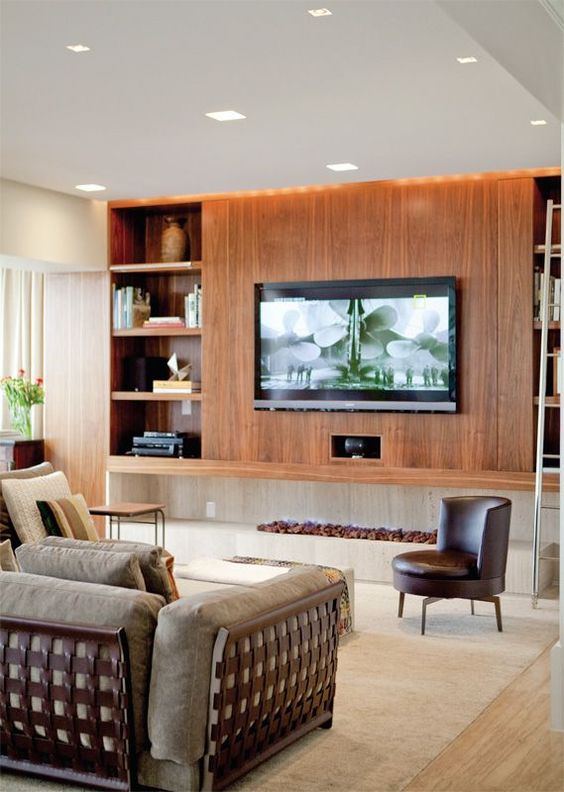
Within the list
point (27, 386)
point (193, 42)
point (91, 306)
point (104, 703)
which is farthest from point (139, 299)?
point (104, 703)

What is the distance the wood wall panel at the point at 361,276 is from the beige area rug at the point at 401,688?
115 cm

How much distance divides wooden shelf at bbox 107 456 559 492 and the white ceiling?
204cm

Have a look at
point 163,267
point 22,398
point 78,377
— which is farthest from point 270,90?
point 22,398

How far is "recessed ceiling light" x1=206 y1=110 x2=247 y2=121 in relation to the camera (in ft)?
17.8

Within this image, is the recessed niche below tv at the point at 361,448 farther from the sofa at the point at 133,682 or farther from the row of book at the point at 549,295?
the sofa at the point at 133,682

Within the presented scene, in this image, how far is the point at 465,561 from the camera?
19.6ft

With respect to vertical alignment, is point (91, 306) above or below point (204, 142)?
below

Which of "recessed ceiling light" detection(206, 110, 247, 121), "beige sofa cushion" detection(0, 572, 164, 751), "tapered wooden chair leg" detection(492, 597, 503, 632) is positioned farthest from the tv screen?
"beige sofa cushion" detection(0, 572, 164, 751)

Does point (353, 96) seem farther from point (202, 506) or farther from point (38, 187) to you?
point (202, 506)

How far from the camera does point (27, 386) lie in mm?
8828

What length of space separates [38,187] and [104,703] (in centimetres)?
A: 506

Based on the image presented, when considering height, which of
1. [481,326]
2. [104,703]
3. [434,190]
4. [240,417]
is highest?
[434,190]

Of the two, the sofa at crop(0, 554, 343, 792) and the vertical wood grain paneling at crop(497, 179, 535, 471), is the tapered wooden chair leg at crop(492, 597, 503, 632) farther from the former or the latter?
the sofa at crop(0, 554, 343, 792)

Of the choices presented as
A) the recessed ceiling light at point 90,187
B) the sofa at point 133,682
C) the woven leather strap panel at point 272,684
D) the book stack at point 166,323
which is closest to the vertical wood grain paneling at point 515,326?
the book stack at point 166,323
